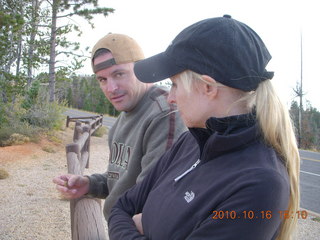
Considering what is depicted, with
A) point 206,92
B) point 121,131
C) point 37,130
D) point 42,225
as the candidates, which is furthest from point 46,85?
point 206,92

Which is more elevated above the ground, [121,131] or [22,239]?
[121,131]

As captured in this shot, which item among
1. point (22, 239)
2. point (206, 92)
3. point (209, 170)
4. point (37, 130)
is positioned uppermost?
point (206, 92)

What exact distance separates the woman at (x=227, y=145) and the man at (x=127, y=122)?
0.47 meters

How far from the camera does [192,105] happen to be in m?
1.17

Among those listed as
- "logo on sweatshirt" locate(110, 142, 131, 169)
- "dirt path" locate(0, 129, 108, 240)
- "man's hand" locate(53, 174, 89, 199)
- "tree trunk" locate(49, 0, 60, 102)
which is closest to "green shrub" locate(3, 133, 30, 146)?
"dirt path" locate(0, 129, 108, 240)

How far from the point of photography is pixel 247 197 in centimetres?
91

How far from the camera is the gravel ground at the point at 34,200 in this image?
4578 mm

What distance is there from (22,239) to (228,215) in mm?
4141

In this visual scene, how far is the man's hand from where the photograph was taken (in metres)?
2.03

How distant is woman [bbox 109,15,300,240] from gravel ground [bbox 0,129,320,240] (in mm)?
3777

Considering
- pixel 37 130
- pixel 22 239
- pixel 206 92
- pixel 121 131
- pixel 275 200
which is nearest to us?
pixel 275 200

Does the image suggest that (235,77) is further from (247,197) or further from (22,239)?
(22,239)

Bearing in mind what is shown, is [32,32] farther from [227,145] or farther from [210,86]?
[227,145]

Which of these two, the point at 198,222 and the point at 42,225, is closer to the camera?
the point at 198,222
